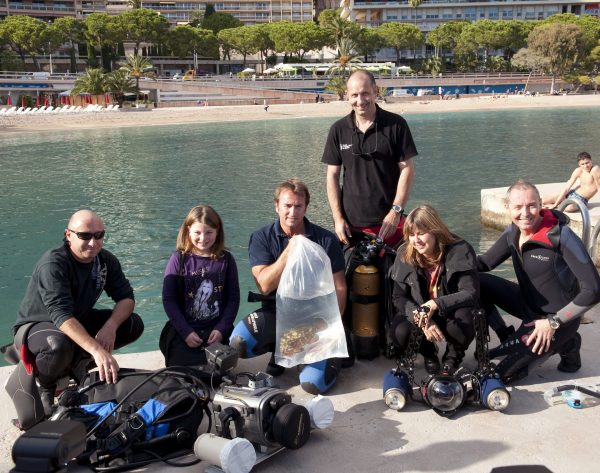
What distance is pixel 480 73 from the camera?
305 ft

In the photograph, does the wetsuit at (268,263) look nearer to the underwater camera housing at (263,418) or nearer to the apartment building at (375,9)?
the underwater camera housing at (263,418)

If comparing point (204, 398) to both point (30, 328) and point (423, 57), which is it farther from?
point (423, 57)

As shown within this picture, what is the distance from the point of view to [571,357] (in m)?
4.55

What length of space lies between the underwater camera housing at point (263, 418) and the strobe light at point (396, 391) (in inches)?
27.3

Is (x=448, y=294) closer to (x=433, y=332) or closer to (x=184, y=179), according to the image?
(x=433, y=332)

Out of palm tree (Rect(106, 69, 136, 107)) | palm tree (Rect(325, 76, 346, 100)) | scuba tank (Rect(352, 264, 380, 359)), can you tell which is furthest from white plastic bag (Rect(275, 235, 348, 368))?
palm tree (Rect(325, 76, 346, 100))

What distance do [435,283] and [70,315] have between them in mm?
2283

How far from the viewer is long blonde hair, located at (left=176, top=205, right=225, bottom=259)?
4.46 meters

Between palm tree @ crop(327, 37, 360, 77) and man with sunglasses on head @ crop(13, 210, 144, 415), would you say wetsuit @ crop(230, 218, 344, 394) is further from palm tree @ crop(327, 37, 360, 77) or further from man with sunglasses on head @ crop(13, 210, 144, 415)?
palm tree @ crop(327, 37, 360, 77)

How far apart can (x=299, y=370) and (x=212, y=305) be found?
761 mm

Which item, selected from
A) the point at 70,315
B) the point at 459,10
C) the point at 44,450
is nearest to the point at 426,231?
the point at 70,315

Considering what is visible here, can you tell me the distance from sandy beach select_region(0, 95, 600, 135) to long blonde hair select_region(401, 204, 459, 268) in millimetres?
48567

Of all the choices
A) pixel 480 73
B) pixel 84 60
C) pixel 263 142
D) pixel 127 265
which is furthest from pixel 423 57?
pixel 127 265

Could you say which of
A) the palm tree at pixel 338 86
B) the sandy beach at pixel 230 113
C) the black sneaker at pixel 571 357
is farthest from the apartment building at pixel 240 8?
the black sneaker at pixel 571 357
